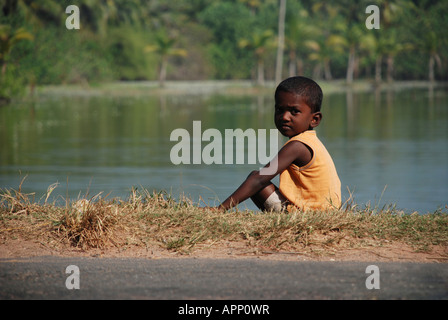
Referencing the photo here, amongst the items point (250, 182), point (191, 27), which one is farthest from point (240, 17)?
point (250, 182)

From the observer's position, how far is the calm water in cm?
1103

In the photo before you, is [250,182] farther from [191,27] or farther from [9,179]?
[191,27]

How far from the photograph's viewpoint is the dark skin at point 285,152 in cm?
553

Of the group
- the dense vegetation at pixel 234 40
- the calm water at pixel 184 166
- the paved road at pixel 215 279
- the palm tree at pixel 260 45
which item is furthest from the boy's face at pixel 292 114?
the palm tree at pixel 260 45

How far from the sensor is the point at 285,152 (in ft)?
18.2

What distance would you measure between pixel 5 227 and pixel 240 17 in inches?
2738

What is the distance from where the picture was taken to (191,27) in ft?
234

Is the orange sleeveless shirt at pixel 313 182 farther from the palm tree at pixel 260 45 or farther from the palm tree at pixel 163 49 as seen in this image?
the palm tree at pixel 260 45

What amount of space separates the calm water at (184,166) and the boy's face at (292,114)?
40.4 inches

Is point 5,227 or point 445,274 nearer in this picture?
point 445,274

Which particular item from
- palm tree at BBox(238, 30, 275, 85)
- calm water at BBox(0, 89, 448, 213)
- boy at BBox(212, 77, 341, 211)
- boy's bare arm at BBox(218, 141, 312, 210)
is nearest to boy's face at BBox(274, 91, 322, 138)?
boy at BBox(212, 77, 341, 211)

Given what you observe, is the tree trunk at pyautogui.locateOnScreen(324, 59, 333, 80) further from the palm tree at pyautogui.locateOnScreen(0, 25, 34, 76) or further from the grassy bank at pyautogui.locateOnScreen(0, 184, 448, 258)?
the grassy bank at pyautogui.locateOnScreen(0, 184, 448, 258)

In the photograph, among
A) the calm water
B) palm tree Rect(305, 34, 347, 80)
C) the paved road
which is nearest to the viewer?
the paved road

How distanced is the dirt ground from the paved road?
0.19 m
